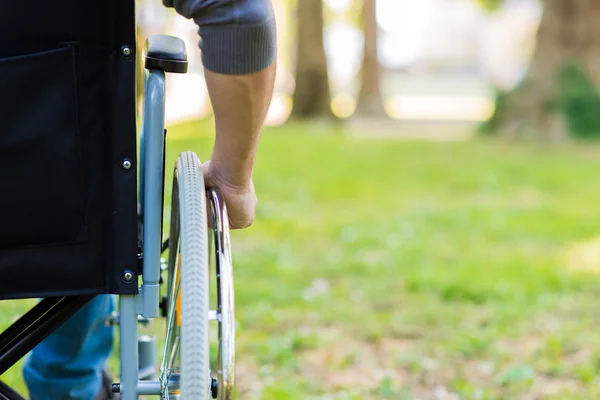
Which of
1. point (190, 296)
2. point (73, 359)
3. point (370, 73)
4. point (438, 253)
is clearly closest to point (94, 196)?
point (190, 296)

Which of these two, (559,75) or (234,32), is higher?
(234,32)

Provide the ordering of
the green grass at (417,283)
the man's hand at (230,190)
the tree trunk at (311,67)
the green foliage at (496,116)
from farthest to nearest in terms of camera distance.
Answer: the tree trunk at (311,67)
the green foliage at (496,116)
the green grass at (417,283)
the man's hand at (230,190)

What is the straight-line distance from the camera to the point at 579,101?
421 inches

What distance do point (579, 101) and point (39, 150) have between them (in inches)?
401

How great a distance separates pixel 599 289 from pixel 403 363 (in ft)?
4.93

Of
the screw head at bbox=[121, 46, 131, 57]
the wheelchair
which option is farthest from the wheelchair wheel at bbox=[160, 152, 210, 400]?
the screw head at bbox=[121, 46, 131, 57]

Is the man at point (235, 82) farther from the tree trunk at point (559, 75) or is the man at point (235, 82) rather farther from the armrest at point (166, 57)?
the tree trunk at point (559, 75)

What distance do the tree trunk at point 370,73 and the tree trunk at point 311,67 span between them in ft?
24.0

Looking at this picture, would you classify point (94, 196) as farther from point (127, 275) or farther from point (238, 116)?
point (238, 116)

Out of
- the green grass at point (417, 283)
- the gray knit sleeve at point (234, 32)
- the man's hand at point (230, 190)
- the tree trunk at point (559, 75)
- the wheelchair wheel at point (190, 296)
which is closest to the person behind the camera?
the wheelchair wheel at point (190, 296)

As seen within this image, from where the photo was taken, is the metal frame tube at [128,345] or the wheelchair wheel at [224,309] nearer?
the wheelchair wheel at [224,309]

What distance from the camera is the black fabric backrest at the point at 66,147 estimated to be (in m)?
1.33

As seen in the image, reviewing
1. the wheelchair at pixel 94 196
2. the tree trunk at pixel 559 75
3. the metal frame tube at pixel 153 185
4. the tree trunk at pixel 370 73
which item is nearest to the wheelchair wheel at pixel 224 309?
the wheelchair at pixel 94 196

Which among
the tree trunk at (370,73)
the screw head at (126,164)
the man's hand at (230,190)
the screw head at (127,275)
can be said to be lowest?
the tree trunk at (370,73)
